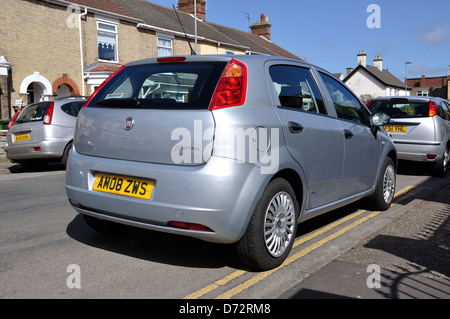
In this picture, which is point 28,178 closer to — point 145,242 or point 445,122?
point 145,242

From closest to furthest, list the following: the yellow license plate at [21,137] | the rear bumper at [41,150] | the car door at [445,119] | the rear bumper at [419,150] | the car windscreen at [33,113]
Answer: the rear bumper at [419,150] < the car door at [445,119] < the rear bumper at [41,150] < the yellow license plate at [21,137] < the car windscreen at [33,113]

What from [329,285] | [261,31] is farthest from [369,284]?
[261,31]

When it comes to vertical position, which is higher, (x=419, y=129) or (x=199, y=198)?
(x=419, y=129)

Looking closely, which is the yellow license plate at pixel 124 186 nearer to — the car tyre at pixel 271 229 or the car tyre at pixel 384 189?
the car tyre at pixel 271 229

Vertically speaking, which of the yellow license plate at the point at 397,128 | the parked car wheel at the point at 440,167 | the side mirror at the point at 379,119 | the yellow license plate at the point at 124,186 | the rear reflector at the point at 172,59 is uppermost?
the rear reflector at the point at 172,59

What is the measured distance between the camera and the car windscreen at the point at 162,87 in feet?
11.1

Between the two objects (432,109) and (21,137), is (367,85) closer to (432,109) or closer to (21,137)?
(432,109)

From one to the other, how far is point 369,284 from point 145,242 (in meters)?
2.14

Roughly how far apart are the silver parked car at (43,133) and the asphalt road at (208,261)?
4.11 meters

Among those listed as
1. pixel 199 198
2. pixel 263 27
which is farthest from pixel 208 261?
pixel 263 27

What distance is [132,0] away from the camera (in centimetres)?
2758

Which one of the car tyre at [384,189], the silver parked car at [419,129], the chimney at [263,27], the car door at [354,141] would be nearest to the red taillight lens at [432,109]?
the silver parked car at [419,129]

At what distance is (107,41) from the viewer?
2180 centimetres

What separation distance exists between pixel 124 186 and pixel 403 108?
7.52 m
